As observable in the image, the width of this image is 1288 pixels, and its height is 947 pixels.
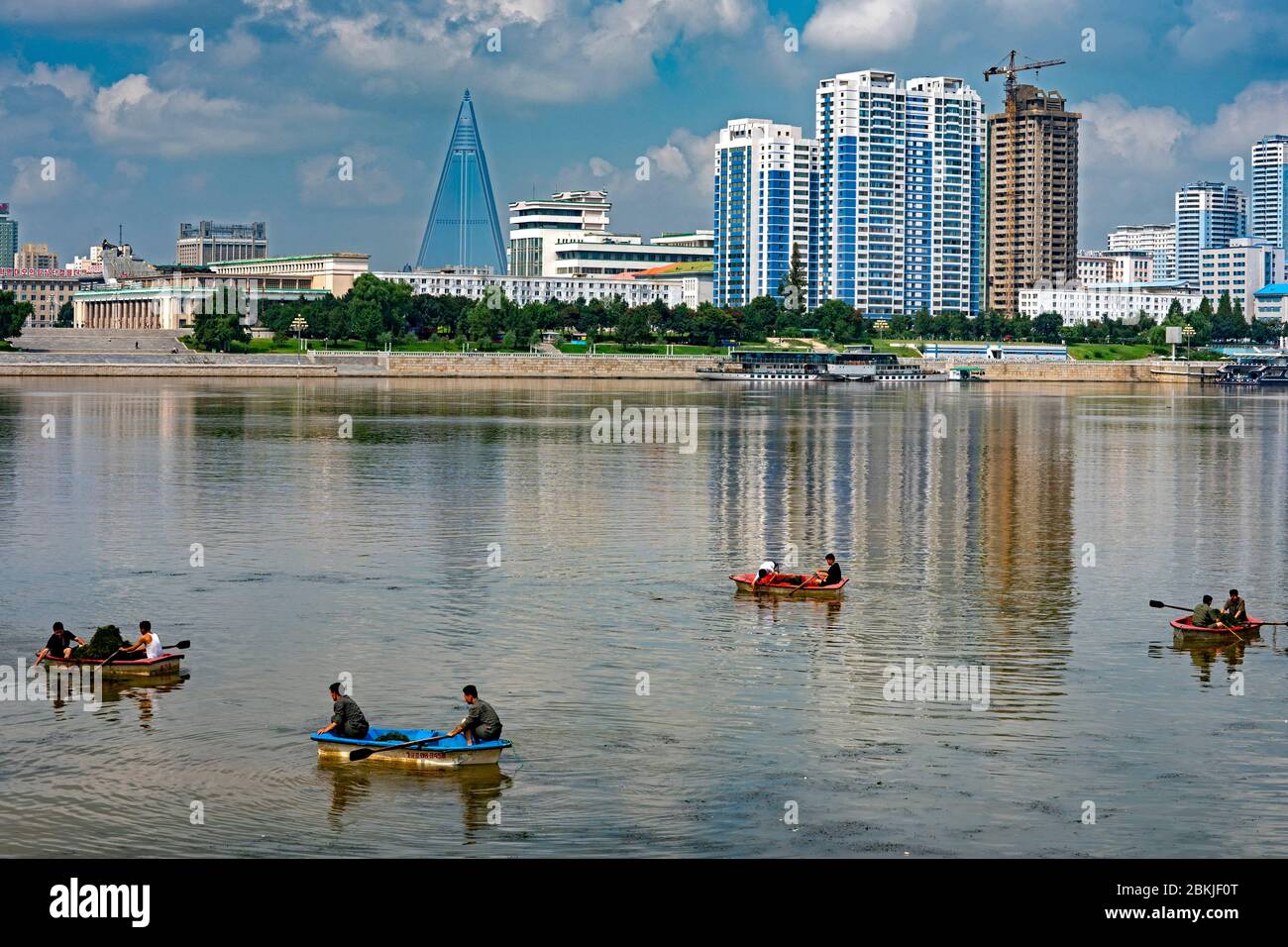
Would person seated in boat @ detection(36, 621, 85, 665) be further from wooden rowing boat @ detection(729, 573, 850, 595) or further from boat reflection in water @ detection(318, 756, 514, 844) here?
wooden rowing boat @ detection(729, 573, 850, 595)

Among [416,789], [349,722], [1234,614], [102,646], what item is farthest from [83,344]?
[416,789]

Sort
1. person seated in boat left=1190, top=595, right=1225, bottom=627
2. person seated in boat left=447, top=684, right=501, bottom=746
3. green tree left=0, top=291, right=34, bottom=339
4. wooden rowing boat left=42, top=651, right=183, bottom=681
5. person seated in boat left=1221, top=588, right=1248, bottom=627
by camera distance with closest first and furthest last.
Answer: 1. person seated in boat left=447, top=684, right=501, bottom=746
2. wooden rowing boat left=42, top=651, right=183, bottom=681
3. person seated in boat left=1190, top=595, right=1225, bottom=627
4. person seated in boat left=1221, top=588, right=1248, bottom=627
5. green tree left=0, top=291, right=34, bottom=339

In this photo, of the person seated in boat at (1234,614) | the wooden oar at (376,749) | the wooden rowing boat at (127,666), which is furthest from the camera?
the person seated in boat at (1234,614)

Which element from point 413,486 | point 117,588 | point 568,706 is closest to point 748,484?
point 413,486

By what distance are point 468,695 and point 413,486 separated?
3748 centimetres

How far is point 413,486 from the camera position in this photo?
201 feet

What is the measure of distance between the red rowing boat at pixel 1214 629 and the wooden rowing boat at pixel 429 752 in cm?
1541

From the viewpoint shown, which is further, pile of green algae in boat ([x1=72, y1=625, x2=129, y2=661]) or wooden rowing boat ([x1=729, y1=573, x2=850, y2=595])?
wooden rowing boat ([x1=729, y1=573, x2=850, y2=595])

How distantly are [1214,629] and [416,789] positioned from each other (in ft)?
56.9

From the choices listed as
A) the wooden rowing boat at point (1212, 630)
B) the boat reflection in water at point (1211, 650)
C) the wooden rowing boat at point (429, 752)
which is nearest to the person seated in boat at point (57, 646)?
the wooden rowing boat at point (429, 752)

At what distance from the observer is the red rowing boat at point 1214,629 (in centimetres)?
3297

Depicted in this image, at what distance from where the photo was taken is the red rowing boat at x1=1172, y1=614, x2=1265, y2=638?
33.0 metres

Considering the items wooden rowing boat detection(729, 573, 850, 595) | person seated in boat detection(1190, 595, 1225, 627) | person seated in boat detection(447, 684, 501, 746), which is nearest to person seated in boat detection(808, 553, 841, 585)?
wooden rowing boat detection(729, 573, 850, 595)

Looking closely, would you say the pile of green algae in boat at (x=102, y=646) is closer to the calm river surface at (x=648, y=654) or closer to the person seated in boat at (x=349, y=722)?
the calm river surface at (x=648, y=654)
